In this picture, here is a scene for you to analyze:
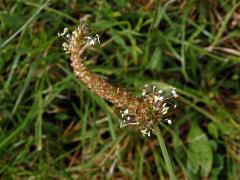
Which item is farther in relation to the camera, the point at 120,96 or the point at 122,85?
the point at 122,85

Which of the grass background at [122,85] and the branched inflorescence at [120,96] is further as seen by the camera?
the grass background at [122,85]

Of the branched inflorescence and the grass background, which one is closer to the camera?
the branched inflorescence

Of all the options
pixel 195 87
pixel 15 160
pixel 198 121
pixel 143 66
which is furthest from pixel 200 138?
pixel 15 160

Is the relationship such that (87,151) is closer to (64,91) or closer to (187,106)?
(64,91)

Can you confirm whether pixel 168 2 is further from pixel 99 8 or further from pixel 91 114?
pixel 91 114

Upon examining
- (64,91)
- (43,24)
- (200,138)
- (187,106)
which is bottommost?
(200,138)

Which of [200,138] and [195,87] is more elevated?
[195,87]
